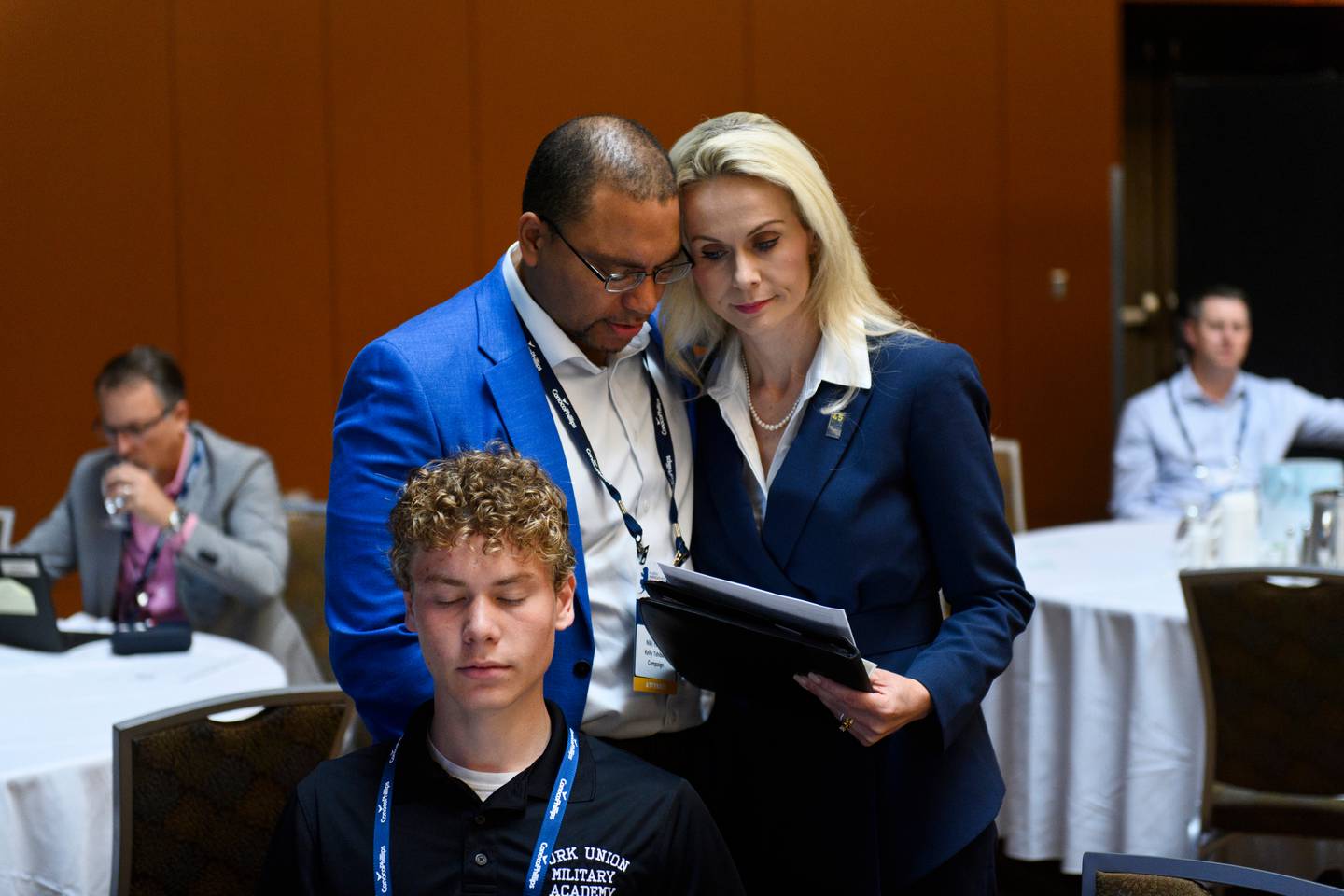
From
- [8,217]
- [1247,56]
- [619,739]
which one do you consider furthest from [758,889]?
[1247,56]

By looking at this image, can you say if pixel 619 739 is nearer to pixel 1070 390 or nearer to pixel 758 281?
pixel 758 281

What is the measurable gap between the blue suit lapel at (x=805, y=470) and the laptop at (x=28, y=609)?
2.07 metres

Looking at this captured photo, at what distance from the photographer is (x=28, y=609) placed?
3.34 m

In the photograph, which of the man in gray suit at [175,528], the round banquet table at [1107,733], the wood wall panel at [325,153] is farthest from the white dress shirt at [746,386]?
the wood wall panel at [325,153]

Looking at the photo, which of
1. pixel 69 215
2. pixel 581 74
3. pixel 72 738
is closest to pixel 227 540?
pixel 72 738

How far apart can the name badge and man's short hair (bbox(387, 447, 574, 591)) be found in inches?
8.1

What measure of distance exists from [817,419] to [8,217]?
4.54 metres

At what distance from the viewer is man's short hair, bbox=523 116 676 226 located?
173cm

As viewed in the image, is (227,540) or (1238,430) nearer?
(227,540)

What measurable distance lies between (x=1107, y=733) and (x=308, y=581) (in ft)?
7.17

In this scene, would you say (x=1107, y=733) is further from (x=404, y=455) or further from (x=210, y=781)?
(x=404, y=455)

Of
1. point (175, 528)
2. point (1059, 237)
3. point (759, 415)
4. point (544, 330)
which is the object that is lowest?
point (175, 528)

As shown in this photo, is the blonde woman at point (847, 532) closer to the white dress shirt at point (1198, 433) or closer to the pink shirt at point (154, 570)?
the pink shirt at point (154, 570)

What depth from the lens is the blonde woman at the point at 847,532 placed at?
1816 millimetres
